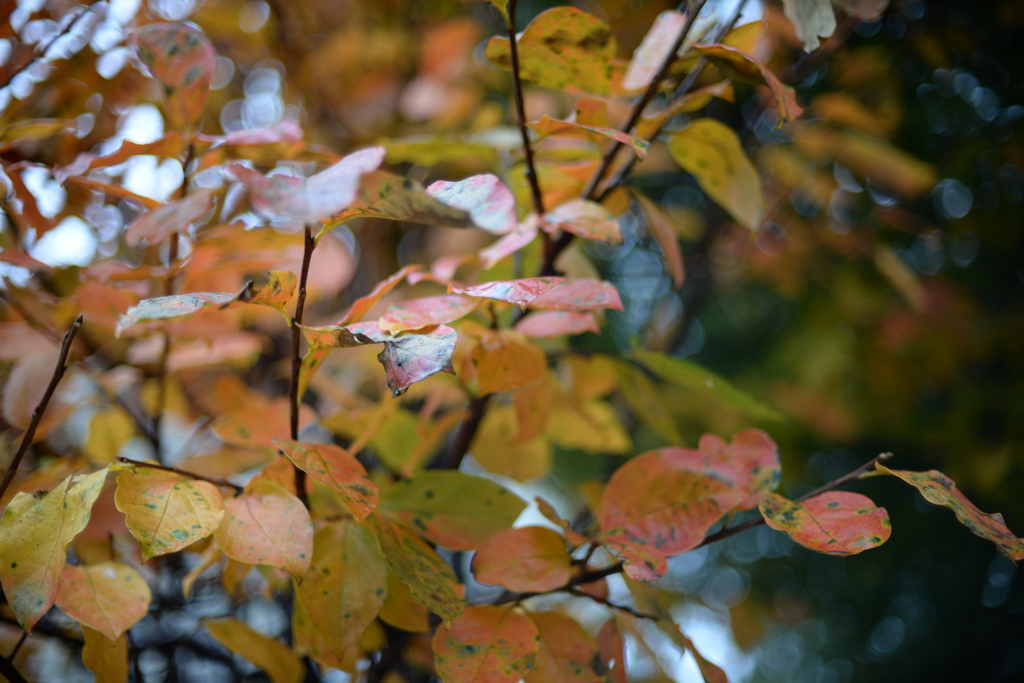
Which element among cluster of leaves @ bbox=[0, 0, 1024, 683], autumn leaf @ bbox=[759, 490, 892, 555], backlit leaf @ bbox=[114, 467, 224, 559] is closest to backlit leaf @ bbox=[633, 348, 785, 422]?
cluster of leaves @ bbox=[0, 0, 1024, 683]

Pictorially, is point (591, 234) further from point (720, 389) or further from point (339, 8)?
point (339, 8)

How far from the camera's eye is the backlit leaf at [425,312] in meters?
0.31

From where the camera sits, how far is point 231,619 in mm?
448

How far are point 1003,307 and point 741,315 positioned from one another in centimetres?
59

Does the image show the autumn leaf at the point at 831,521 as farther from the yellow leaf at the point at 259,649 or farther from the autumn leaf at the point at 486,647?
the yellow leaf at the point at 259,649

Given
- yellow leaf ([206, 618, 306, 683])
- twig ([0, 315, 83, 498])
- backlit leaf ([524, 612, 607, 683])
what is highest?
twig ([0, 315, 83, 498])

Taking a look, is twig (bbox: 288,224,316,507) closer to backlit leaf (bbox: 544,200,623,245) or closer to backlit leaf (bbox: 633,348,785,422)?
backlit leaf (bbox: 544,200,623,245)

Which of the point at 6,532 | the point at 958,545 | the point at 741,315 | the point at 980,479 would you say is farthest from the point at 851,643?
the point at 6,532

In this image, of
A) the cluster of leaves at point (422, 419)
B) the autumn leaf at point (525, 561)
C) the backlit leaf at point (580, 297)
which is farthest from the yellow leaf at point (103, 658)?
the backlit leaf at point (580, 297)

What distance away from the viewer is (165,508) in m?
0.30

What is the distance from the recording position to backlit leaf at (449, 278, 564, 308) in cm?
27

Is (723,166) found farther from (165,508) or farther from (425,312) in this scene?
(165,508)

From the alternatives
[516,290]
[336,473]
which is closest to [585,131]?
[516,290]

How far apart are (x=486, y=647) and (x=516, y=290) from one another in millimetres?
221
